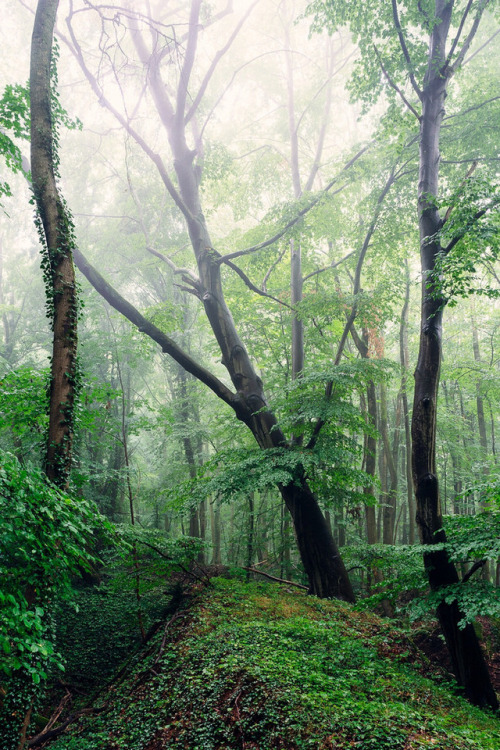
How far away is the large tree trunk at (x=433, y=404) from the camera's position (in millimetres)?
4605

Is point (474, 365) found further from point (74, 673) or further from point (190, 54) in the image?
point (74, 673)

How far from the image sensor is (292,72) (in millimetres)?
→ 12148

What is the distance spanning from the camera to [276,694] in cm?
336

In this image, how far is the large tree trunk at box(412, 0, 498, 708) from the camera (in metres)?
4.61

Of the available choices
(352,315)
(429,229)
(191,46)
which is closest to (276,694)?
(352,315)

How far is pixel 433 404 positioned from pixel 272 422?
10.7ft

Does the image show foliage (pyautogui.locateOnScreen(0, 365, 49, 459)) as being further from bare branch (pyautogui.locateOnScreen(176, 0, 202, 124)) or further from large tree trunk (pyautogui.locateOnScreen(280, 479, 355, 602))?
bare branch (pyautogui.locateOnScreen(176, 0, 202, 124))

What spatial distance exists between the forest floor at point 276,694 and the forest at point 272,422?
0.03m

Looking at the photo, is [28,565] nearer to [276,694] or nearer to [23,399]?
[276,694]

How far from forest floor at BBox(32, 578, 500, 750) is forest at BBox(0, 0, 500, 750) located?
3cm

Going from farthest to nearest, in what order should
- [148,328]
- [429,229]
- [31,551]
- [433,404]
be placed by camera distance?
[148,328] < [429,229] < [433,404] < [31,551]

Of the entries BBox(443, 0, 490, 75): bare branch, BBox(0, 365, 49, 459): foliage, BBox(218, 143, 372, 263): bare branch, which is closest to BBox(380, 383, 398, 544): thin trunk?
BBox(218, 143, 372, 263): bare branch

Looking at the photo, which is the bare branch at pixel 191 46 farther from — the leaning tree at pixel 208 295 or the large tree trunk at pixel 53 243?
the large tree trunk at pixel 53 243

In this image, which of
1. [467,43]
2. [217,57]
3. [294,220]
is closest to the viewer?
[467,43]
